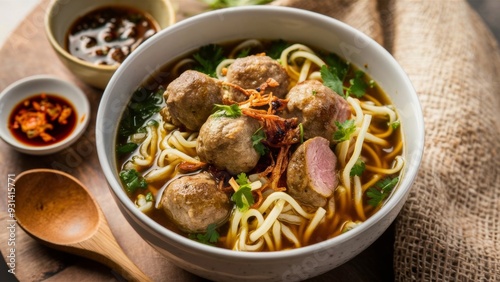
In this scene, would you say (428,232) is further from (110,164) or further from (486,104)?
(110,164)

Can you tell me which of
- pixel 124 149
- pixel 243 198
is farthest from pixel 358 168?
pixel 124 149

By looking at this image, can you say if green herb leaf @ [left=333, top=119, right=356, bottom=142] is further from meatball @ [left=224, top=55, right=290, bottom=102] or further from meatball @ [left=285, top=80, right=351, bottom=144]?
meatball @ [left=224, top=55, right=290, bottom=102]

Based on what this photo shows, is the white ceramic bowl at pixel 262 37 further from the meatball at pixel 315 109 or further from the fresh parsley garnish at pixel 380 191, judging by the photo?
the meatball at pixel 315 109

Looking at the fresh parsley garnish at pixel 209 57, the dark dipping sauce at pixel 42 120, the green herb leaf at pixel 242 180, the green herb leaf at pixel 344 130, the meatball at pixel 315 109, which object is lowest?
the dark dipping sauce at pixel 42 120

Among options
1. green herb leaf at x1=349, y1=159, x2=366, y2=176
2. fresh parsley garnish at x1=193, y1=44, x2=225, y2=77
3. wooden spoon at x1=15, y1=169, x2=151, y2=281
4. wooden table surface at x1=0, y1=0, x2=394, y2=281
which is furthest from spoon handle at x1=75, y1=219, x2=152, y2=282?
green herb leaf at x1=349, y1=159, x2=366, y2=176

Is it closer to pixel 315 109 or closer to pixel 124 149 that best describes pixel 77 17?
pixel 124 149

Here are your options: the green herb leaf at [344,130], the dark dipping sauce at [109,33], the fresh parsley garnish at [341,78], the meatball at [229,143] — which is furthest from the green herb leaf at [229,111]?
the dark dipping sauce at [109,33]

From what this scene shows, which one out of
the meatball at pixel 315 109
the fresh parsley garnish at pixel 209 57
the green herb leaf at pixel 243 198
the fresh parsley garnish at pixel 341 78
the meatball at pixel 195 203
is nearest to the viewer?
the meatball at pixel 195 203
